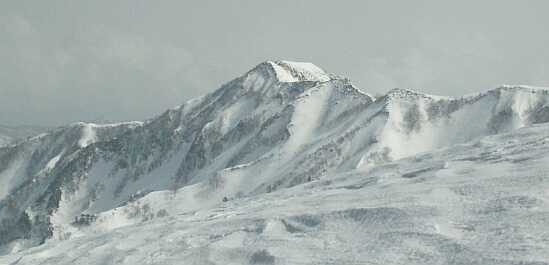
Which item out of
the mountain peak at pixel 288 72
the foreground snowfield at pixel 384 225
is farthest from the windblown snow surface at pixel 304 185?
the mountain peak at pixel 288 72

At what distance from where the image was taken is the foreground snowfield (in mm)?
22453

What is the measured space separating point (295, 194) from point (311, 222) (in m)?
11.6

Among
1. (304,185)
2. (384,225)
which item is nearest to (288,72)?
(304,185)

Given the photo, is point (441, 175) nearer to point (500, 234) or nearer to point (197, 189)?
point (500, 234)

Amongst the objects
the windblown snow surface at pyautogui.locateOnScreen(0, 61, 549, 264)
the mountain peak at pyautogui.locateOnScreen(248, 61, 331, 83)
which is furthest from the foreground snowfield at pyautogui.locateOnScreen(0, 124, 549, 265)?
the mountain peak at pyautogui.locateOnScreen(248, 61, 331, 83)

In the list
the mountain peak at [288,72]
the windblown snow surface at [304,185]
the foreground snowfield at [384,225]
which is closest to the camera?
the foreground snowfield at [384,225]

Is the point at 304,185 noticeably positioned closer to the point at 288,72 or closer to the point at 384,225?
the point at 384,225

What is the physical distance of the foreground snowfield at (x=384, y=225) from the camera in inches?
884

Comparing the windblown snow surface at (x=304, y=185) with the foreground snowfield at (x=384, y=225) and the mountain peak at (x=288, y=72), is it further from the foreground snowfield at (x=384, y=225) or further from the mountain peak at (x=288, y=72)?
the mountain peak at (x=288, y=72)

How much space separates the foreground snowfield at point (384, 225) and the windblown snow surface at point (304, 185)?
0.09m

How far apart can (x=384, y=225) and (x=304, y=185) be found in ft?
63.5

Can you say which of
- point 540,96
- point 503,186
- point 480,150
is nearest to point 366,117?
point 540,96

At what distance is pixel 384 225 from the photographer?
1025 inches

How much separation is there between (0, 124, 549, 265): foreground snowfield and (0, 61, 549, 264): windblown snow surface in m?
0.09
